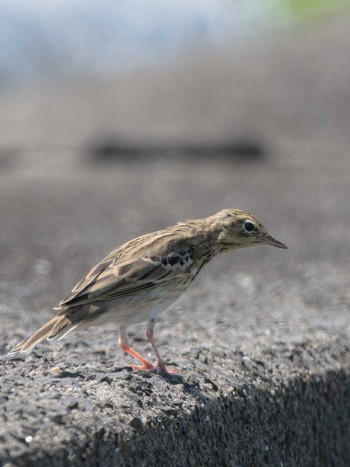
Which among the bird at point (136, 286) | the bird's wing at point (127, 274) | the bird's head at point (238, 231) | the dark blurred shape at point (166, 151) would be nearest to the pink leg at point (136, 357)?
the bird at point (136, 286)

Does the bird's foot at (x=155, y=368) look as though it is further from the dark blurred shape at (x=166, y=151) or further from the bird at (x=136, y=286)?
the dark blurred shape at (x=166, y=151)

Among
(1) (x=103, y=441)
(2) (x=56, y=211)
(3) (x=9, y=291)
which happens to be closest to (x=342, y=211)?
(2) (x=56, y=211)

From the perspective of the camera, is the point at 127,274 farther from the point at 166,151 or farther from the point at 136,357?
the point at 166,151

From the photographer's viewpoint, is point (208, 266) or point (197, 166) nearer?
point (208, 266)

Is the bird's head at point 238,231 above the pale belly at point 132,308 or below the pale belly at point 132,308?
above

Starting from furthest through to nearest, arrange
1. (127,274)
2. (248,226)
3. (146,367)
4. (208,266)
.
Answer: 1. (208,266)
2. (248,226)
3. (146,367)
4. (127,274)

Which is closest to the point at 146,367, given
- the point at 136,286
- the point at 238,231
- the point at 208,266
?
the point at 136,286

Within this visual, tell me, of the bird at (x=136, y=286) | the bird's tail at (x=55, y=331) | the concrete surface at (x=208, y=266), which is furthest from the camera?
the bird at (x=136, y=286)
